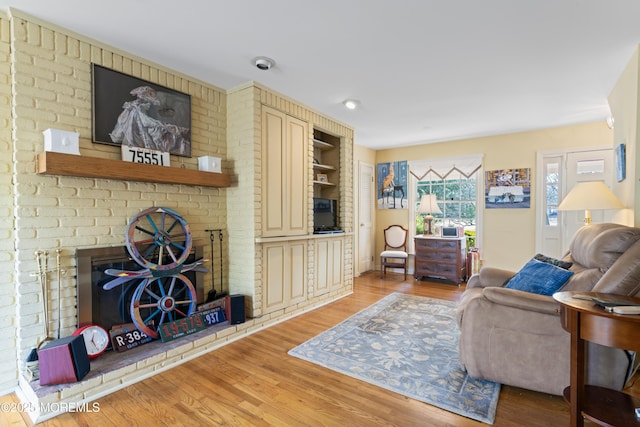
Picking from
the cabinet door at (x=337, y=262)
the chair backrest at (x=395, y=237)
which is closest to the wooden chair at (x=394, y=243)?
the chair backrest at (x=395, y=237)

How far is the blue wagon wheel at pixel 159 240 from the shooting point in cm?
259

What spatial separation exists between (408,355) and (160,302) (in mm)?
2177

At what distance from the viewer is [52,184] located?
222cm

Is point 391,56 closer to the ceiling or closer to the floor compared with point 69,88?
closer to the ceiling

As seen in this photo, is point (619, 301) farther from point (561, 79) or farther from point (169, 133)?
→ point (169, 133)

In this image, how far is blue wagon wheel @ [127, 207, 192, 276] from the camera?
259cm

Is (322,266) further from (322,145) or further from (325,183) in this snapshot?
(322,145)

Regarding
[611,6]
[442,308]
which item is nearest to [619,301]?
[611,6]

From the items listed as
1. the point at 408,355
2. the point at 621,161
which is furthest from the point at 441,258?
the point at 408,355

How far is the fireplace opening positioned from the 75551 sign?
2.45 ft

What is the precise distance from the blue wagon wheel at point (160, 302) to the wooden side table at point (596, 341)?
2.81 metres

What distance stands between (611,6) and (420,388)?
2770 millimetres

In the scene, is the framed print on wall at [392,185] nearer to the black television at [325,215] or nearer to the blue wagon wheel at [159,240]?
the black television at [325,215]

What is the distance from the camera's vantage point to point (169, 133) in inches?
113
